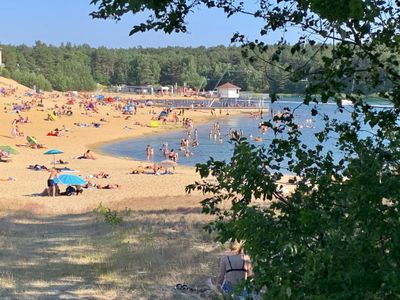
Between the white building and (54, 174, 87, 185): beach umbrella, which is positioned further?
the white building

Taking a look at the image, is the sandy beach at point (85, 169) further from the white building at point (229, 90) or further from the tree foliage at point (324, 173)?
the white building at point (229, 90)

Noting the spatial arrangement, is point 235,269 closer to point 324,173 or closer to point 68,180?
point 324,173

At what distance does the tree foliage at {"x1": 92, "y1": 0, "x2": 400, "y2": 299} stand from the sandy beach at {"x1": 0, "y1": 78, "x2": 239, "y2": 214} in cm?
1205

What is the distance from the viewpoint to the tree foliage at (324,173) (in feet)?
8.09

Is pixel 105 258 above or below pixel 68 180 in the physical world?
above

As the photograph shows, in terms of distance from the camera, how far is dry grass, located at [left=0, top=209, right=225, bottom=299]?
23.3 ft

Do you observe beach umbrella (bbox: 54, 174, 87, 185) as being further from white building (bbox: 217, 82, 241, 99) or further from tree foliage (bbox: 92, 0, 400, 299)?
white building (bbox: 217, 82, 241, 99)

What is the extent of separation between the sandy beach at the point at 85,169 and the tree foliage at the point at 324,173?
39.5 feet

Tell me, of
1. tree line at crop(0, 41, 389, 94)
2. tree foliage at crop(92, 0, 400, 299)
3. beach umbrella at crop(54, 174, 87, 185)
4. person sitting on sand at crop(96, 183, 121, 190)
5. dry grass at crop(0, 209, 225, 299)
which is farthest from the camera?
tree line at crop(0, 41, 389, 94)

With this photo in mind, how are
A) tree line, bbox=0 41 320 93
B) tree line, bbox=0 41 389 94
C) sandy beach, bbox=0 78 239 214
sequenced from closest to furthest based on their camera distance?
sandy beach, bbox=0 78 239 214 → tree line, bbox=0 41 389 94 → tree line, bbox=0 41 320 93

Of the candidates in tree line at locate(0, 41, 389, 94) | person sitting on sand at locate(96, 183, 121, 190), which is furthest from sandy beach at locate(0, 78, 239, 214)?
tree line at locate(0, 41, 389, 94)

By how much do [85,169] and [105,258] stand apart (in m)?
19.9

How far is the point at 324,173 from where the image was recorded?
3404 mm

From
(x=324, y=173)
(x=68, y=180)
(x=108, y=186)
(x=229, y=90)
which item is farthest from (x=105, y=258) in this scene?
(x=229, y=90)
